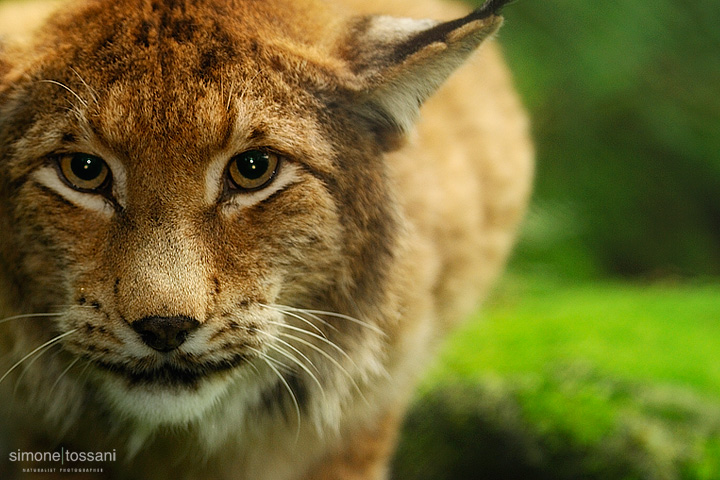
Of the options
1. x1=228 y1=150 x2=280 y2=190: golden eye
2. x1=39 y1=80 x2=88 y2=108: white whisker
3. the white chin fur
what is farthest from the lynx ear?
the white chin fur

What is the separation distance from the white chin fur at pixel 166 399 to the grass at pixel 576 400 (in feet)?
6.20

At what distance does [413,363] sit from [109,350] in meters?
1.53

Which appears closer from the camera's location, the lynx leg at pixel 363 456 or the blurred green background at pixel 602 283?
the lynx leg at pixel 363 456

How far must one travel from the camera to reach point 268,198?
273 cm

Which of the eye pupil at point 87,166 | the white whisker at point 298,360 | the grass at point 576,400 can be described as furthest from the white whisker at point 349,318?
the grass at point 576,400

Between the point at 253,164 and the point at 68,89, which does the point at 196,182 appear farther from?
the point at 68,89

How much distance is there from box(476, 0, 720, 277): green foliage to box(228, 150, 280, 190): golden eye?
5723 mm

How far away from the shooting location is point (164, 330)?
246 cm

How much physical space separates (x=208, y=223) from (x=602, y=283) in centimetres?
619

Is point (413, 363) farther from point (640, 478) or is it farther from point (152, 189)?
point (152, 189)

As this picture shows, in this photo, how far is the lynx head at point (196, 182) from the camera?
2.57 metres

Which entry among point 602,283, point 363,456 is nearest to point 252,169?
point 363,456

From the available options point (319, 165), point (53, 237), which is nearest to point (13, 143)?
point (53, 237)

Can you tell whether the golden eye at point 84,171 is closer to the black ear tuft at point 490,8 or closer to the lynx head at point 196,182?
the lynx head at point 196,182
